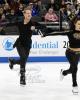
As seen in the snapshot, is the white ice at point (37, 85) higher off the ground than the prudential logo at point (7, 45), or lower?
higher

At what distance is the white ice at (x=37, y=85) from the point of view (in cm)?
516

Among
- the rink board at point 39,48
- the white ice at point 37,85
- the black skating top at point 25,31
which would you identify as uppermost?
the black skating top at point 25,31

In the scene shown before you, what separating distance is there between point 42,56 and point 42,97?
3722mm

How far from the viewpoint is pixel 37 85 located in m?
6.01

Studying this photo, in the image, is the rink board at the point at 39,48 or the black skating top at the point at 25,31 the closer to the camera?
the black skating top at the point at 25,31

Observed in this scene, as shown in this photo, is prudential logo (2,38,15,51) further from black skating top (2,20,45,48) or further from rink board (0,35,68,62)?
black skating top (2,20,45,48)

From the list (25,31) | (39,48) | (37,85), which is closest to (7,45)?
(39,48)

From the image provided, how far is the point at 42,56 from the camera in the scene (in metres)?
8.77

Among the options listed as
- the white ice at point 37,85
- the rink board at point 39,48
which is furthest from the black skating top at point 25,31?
the rink board at point 39,48

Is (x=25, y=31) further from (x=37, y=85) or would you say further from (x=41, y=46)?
(x=41, y=46)

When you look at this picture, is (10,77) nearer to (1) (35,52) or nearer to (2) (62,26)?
(1) (35,52)

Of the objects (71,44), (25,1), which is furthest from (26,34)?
(25,1)

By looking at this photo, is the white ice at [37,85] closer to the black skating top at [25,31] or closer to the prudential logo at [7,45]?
the black skating top at [25,31]

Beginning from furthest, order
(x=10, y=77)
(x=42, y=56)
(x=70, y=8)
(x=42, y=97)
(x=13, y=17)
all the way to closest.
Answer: (x=70, y=8)
(x=13, y=17)
(x=42, y=56)
(x=10, y=77)
(x=42, y=97)
